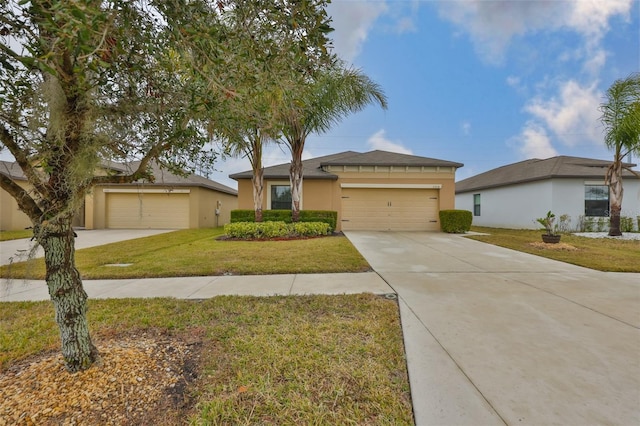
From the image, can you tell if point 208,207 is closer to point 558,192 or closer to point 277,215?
point 277,215

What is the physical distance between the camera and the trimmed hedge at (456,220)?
13.1m

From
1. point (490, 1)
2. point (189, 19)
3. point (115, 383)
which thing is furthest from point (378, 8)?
point (115, 383)

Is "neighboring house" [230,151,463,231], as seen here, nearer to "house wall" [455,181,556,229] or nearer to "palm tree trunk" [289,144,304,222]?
"palm tree trunk" [289,144,304,222]

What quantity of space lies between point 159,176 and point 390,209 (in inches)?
550

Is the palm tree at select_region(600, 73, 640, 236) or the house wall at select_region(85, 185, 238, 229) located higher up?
the palm tree at select_region(600, 73, 640, 236)

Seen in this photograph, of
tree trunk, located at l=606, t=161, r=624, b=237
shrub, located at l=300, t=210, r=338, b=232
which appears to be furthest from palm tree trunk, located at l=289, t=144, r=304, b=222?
tree trunk, located at l=606, t=161, r=624, b=237

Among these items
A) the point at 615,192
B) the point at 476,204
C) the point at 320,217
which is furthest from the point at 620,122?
the point at 320,217

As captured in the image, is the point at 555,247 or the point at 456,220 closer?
the point at 555,247

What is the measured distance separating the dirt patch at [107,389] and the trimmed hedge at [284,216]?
9998 mm

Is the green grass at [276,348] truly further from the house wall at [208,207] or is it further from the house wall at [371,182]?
the house wall at [208,207]

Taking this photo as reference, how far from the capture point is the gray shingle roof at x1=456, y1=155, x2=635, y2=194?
14.6m

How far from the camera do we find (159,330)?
296cm

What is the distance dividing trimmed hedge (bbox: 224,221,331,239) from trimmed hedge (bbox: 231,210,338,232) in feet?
3.16

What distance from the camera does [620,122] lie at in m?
11.0
